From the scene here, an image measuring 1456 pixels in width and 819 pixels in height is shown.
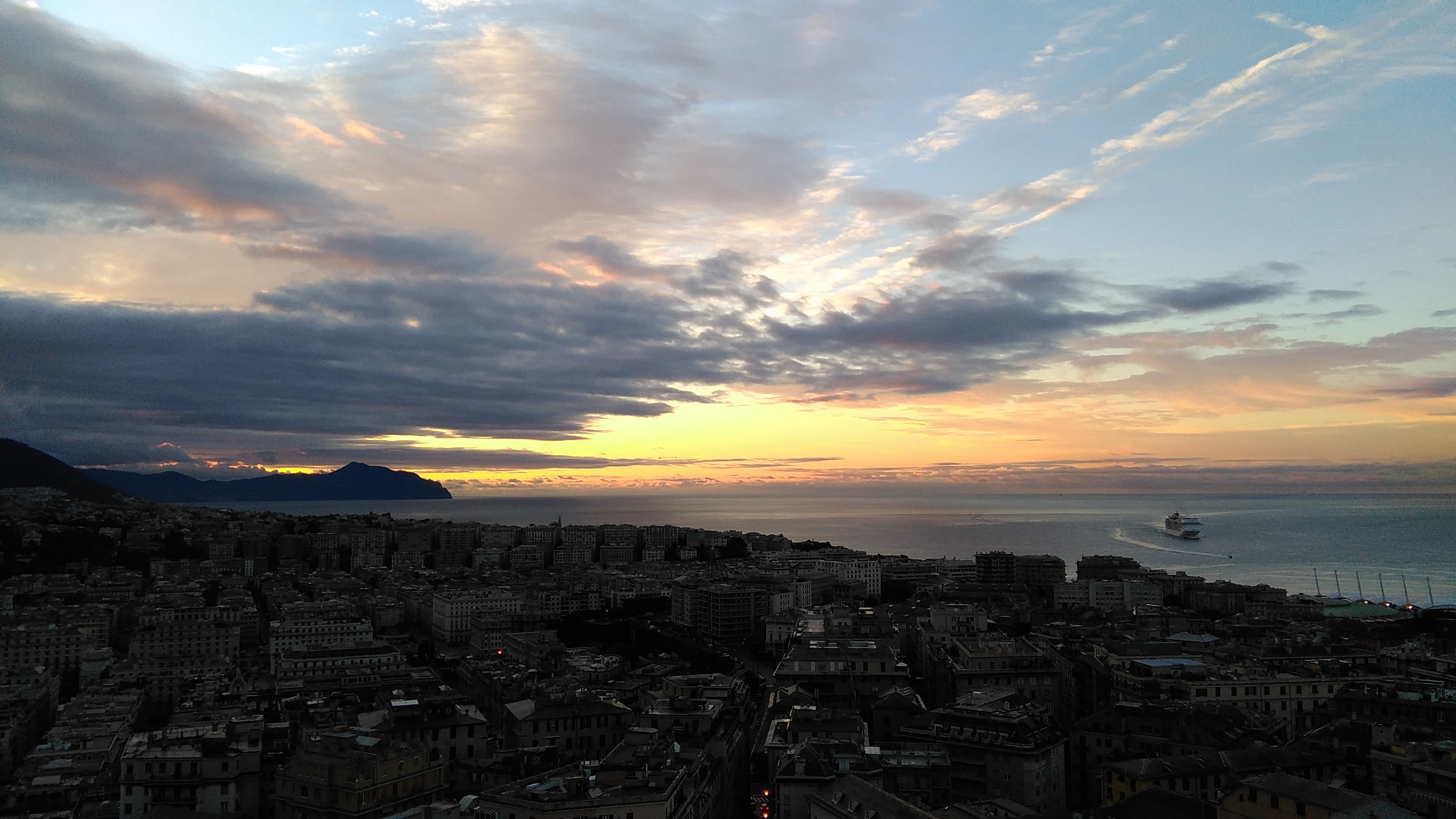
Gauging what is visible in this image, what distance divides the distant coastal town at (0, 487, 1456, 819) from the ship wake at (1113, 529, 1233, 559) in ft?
169

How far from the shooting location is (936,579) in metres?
81.3

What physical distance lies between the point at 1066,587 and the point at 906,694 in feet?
158

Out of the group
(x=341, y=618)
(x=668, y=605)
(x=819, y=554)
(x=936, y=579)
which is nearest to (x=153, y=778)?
(x=341, y=618)

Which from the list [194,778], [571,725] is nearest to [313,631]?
[571,725]

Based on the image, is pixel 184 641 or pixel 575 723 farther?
pixel 184 641

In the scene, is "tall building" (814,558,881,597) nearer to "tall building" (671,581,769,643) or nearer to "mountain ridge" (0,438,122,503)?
"tall building" (671,581,769,643)

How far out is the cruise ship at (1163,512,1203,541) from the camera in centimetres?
14088

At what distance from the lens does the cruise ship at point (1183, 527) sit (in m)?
141

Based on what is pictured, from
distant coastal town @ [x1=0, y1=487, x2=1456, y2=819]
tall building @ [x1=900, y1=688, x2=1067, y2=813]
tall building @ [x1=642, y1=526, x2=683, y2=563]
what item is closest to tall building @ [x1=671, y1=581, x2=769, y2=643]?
distant coastal town @ [x1=0, y1=487, x2=1456, y2=819]

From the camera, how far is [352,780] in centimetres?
2030

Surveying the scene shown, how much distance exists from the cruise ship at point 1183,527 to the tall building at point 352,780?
138 metres

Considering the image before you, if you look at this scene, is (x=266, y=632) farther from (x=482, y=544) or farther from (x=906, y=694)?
(x=482, y=544)

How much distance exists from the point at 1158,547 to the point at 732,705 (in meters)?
112

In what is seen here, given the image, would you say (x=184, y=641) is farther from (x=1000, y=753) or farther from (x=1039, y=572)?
(x=1039, y=572)
